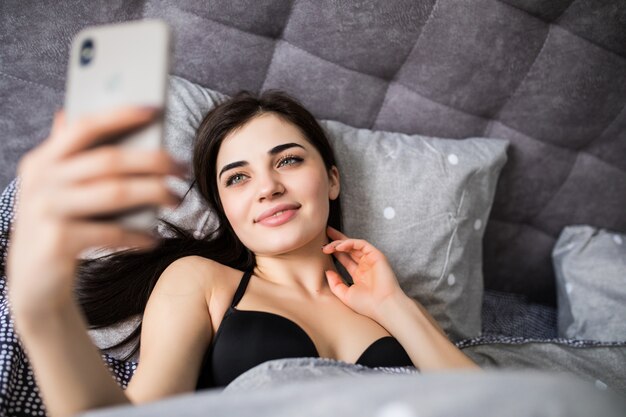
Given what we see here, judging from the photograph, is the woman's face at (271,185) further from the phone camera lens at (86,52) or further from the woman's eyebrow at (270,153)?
the phone camera lens at (86,52)

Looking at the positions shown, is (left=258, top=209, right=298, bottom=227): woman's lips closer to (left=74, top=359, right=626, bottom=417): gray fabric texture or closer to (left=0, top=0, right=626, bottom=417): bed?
(left=0, top=0, right=626, bottom=417): bed

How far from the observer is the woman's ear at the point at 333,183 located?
4.71 ft

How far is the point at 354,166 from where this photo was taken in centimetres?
151

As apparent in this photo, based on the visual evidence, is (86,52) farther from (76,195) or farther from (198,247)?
(198,247)

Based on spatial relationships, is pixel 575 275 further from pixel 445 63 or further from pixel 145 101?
pixel 145 101

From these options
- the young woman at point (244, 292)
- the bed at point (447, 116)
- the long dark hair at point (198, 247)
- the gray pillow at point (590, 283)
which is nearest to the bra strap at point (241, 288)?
the young woman at point (244, 292)

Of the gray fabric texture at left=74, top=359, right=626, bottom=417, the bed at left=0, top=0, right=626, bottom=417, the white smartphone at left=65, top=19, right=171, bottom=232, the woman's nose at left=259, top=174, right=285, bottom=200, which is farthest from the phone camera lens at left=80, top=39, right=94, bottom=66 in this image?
the bed at left=0, top=0, right=626, bottom=417

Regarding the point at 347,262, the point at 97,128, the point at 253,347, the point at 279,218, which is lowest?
the point at 253,347

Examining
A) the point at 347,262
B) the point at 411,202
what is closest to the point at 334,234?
the point at 347,262

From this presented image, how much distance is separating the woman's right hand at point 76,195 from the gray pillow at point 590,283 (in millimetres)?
1463

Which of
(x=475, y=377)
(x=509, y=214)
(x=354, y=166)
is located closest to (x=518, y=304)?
(x=509, y=214)

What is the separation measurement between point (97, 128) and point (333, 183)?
901mm

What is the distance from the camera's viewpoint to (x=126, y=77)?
639 mm

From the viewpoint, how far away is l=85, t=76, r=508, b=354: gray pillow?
1451mm
